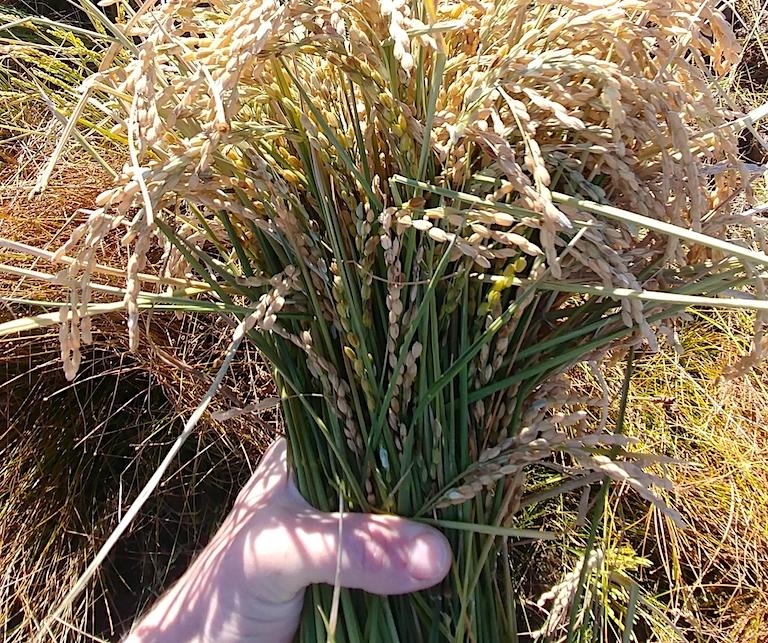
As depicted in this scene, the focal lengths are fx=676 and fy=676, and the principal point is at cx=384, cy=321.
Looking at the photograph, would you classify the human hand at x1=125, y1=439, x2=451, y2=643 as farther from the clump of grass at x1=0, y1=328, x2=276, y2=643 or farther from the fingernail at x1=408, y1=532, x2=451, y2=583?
the clump of grass at x1=0, y1=328, x2=276, y2=643

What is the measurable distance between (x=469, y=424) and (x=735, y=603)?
902mm

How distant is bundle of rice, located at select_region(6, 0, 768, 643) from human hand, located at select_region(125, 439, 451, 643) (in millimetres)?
22

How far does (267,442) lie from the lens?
1.19m

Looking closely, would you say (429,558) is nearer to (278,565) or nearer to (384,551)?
(384,551)

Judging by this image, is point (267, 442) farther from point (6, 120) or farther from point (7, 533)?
point (6, 120)

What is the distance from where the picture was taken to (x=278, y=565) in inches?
25.0

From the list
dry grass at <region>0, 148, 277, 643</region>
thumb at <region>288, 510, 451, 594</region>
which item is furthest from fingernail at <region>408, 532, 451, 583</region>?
dry grass at <region>0, 148, 277, 643</region>

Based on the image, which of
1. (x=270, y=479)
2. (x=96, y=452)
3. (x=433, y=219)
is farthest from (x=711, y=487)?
(x=96, y=452)

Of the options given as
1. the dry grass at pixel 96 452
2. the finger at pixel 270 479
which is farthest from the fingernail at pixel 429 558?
the dry grass at pixel 96 452

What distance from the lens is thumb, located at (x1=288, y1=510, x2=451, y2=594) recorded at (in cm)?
55

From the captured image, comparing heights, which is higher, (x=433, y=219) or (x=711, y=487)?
(x=433, y=219)

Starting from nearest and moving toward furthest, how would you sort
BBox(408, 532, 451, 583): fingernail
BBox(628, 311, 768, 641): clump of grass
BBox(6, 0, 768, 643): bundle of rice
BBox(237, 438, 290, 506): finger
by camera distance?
BBox(6, 0, 768, 643): bundle of rice
BBox(408, 532, 451, 583): fingernail
BBox(237, 438, 290, 506): finger
BBox(628, 311, 768, 641): clump of grass

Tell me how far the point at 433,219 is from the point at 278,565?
37 centimetres

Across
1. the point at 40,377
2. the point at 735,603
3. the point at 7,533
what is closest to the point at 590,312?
the point at 735,603
